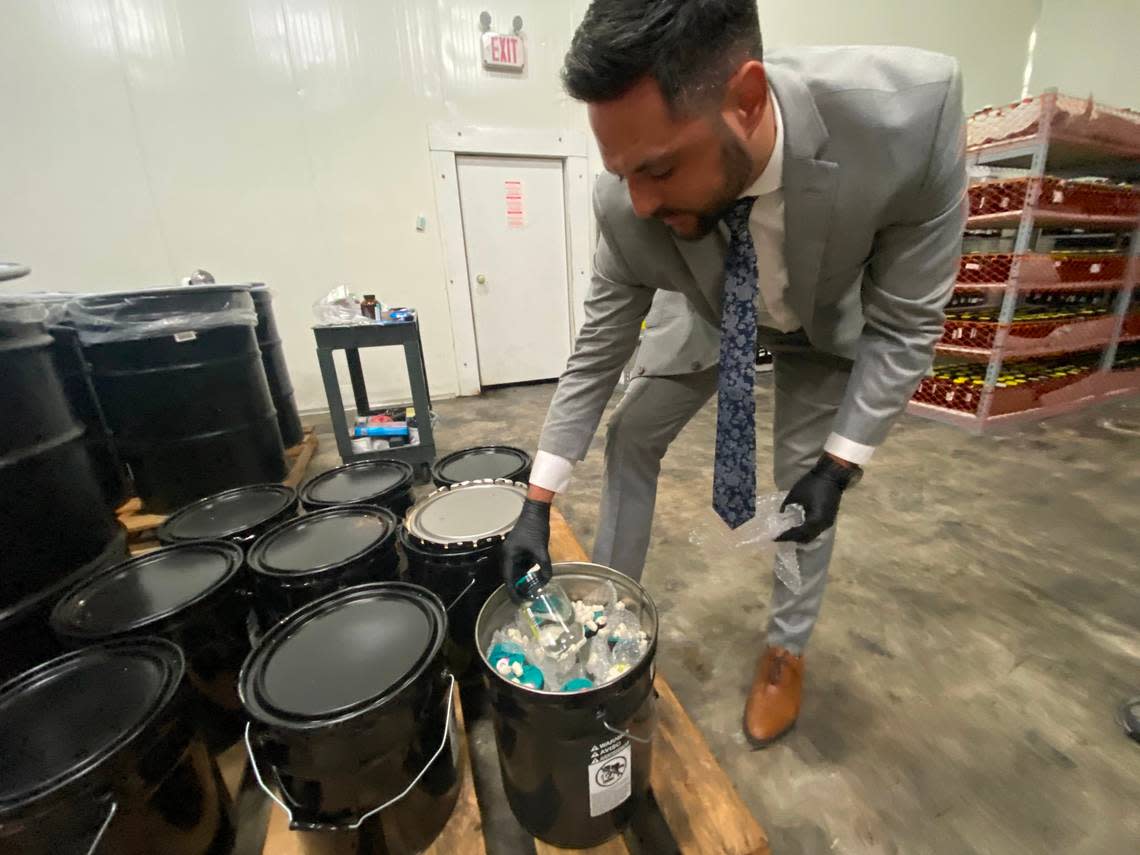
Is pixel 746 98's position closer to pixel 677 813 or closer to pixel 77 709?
pixel 677 813

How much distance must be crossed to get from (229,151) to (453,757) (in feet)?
11.8

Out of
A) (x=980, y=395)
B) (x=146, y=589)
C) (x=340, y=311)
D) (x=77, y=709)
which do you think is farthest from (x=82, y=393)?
(x=980, y=395)

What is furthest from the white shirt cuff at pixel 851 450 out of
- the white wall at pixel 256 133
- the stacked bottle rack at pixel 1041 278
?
the white wall at pixel 256 133

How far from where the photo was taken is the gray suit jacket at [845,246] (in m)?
0.67

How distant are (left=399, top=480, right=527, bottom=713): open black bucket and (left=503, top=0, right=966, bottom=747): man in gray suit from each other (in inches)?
6.9

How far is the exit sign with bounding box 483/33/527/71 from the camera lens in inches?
127

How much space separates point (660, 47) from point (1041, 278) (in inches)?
124

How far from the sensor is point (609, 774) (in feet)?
2.27

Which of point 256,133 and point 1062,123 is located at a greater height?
point 256,133

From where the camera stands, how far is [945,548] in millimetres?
1679

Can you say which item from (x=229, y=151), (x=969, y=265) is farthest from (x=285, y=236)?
(x=969, y=265)

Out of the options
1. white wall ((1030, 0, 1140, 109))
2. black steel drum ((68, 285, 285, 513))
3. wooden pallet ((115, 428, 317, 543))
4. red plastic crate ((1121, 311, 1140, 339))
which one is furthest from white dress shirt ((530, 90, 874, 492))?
white wall ((1030, 0, 1140, 109))

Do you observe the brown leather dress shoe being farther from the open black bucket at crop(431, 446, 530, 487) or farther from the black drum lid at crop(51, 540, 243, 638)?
the black drum lid at crop(51, 540, 243, 638)

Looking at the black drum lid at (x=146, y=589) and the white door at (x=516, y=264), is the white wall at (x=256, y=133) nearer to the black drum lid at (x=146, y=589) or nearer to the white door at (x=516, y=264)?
the white door at (x=516, y=264)
